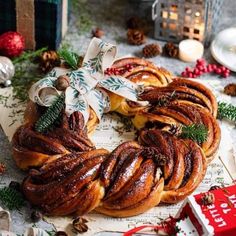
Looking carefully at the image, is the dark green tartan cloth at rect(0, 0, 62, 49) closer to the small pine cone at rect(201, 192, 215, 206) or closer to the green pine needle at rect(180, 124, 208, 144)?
the green pine needle at rect(180, 124, 208, 144)

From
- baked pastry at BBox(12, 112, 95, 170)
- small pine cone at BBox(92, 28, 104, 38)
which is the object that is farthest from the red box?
small pine cone at BBox(92, 28, 104, 38)

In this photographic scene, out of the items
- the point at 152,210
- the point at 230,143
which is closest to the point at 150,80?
the point at 230,143

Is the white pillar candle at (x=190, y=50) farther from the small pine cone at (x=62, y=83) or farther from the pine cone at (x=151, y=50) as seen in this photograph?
the small pine cone at (x=62, y=83)

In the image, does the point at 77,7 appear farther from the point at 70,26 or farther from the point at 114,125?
the point at 114,125

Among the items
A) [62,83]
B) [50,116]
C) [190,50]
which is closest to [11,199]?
[50,116]

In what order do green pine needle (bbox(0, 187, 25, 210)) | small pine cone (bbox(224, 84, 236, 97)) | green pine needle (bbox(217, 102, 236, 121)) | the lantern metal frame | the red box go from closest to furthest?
1. the red box
2. green pine needle (bbox(0, 187, 25, 210))
3. green pine needle (bbox(217, 102, 236, 121))
4. small pine cone (bbox(224, 84, 236, 97))
5. the lantern metal frame

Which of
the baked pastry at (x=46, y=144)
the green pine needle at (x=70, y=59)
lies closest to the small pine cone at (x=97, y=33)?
the green pine needle at (x=70, y=59)

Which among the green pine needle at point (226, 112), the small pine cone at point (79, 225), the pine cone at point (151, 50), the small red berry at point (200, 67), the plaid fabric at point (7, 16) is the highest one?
the plaid fabric at point (7, 16)
